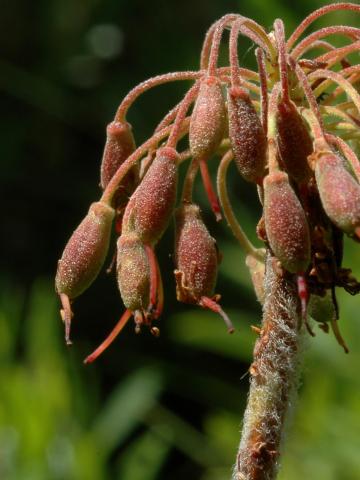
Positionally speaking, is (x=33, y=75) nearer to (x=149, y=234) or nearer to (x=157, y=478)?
(x=157, y=478)

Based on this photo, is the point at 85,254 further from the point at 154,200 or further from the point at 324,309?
the point at 324,309

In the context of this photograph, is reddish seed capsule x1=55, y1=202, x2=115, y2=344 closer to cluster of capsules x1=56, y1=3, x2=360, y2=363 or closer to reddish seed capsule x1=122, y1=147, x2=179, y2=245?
cluster of capsules x1=56, y1=3, x2=360, y2=363

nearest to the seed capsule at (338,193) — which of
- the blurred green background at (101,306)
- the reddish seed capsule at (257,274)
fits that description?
the reddish seed capsule at (257,274)

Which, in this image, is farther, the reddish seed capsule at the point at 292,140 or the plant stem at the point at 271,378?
the plant stem at the point at 271,378

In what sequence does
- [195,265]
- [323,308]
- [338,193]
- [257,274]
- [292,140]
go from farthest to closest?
[257,274] < [323,308] < [195,265] < [292,140] < [338,193]

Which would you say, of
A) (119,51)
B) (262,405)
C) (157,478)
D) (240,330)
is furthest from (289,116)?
(119,51)

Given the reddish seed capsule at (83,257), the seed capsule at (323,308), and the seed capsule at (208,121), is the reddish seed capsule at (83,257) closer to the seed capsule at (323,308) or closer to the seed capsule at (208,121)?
the seed capsule at (208,121)

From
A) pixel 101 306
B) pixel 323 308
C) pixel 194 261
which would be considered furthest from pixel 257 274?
pixel 101 306

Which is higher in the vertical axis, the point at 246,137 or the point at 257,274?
the point at 246,137

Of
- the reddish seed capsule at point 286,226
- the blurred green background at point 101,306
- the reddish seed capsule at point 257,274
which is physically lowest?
the blurred green background at point 101,306

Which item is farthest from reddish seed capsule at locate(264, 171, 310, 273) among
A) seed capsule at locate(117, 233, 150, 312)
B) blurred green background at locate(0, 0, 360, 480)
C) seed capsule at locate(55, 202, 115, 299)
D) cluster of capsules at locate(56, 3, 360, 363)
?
blurred green background at locate(0, 0, 360, 480)
